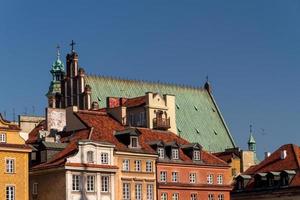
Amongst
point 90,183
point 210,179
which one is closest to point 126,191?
point 90,183

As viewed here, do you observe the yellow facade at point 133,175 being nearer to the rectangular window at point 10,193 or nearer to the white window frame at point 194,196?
the white window frame at point 194,196

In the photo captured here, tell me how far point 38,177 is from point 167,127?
85.7 feet

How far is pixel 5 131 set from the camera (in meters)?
90.8

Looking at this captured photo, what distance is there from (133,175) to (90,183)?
6356 mm

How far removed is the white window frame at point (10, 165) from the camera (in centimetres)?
9000

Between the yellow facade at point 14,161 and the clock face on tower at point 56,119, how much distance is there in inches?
645

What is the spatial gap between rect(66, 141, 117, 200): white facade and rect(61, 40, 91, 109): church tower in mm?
32232

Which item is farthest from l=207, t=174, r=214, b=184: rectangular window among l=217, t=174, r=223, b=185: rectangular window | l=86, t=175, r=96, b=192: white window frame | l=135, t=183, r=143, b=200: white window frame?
l=86, t=175, r=96, b=192: white window frame

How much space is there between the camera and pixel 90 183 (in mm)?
94750

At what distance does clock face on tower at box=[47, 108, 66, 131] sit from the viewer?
356 ft

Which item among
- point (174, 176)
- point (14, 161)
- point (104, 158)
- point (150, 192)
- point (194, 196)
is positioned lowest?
point (194, 196)

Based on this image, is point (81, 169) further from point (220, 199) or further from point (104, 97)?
point (104, 97)

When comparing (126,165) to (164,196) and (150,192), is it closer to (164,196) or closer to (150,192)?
(150,192)

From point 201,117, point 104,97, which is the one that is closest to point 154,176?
point 104,97
